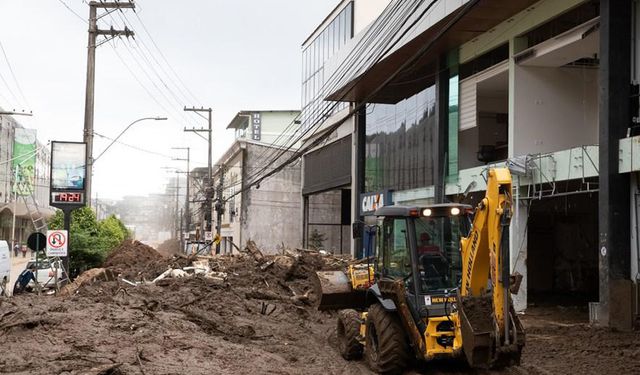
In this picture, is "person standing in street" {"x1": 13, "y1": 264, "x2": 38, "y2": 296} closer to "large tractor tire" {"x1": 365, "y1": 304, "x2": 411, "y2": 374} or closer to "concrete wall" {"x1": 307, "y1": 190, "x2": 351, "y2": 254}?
"large tractor tire" {"x1": 365, "y1": 304, "x2": 411, "y2": 374}

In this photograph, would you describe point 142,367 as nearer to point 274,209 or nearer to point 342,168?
point 342,168

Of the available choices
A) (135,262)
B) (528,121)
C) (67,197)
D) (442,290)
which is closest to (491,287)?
(442,290)

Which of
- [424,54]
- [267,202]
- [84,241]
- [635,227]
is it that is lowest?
[84,241]

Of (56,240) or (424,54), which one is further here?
(56,240)

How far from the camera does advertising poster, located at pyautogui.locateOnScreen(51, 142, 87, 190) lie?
886 inches

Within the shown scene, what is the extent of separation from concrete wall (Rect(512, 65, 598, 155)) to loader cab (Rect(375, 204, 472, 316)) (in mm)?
11105

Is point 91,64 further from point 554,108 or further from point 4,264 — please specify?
point 554,108

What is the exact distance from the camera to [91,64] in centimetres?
2516

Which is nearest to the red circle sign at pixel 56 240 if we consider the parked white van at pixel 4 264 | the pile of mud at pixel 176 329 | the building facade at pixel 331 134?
the pile of mud at pixel 176 329

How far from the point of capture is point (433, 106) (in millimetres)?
24109

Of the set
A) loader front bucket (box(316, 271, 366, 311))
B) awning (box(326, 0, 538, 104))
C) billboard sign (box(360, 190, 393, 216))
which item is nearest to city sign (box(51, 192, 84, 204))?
awning (box(326, 0, 538, 104))

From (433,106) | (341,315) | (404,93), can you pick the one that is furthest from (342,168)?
(341,315)

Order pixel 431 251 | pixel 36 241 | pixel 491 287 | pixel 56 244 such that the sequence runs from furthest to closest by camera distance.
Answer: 1. pixel 56 244
2. pixel 36 241
3. pixel 431 251
4. pixel 491 287

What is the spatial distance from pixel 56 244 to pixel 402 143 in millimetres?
14278
